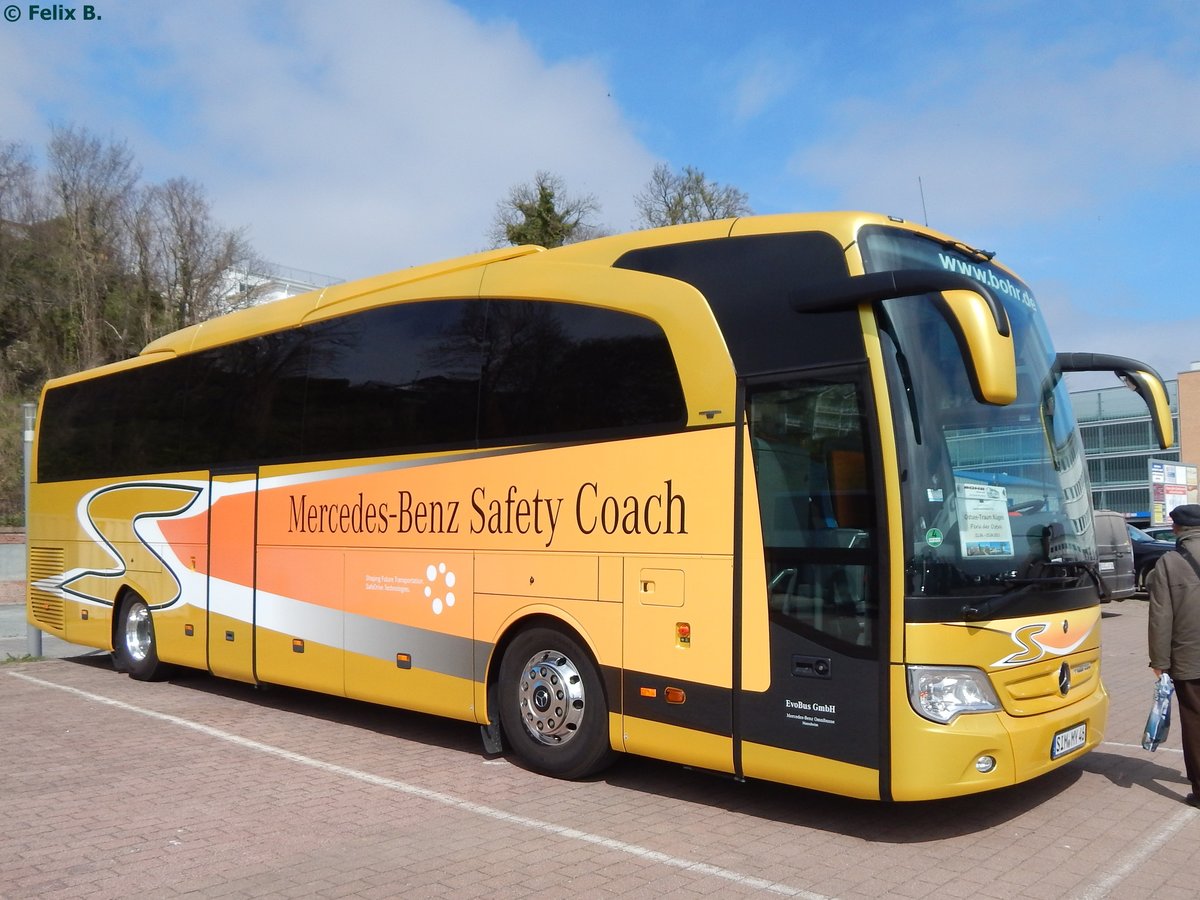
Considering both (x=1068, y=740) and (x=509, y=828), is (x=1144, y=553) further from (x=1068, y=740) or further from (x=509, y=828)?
(x=509, y=828)

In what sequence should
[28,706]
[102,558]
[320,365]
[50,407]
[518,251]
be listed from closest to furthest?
1. [518,251]
2. [320,365]
3. [28,706]
4. [102,558]
5. [50,407]

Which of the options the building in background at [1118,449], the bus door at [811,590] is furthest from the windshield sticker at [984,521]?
the building in background at [1118,449]

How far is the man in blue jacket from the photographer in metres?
6.68

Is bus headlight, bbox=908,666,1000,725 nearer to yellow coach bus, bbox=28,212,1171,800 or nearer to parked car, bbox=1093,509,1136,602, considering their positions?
yellow coach bus, bbox=28,212,1171,800

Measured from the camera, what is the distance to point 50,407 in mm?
14555

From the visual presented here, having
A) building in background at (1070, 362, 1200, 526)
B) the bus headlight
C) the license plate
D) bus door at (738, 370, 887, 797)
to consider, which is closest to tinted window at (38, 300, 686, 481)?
bus door at (738, 370, 887, 797)

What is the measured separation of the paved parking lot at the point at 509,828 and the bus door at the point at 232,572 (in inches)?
59.6

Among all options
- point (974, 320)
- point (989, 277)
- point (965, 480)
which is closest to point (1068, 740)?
point (965, 480)

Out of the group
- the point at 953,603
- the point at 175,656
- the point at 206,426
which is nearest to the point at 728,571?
the point at 953,603

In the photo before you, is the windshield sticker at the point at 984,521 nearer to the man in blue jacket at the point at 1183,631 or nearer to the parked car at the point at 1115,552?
the man in blue jacket at the point at 1183,631

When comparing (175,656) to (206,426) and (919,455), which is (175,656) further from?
(919,455)

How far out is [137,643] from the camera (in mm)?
12820

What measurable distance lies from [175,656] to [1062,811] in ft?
30.7

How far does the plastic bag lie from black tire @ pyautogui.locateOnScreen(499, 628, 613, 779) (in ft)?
12.0
